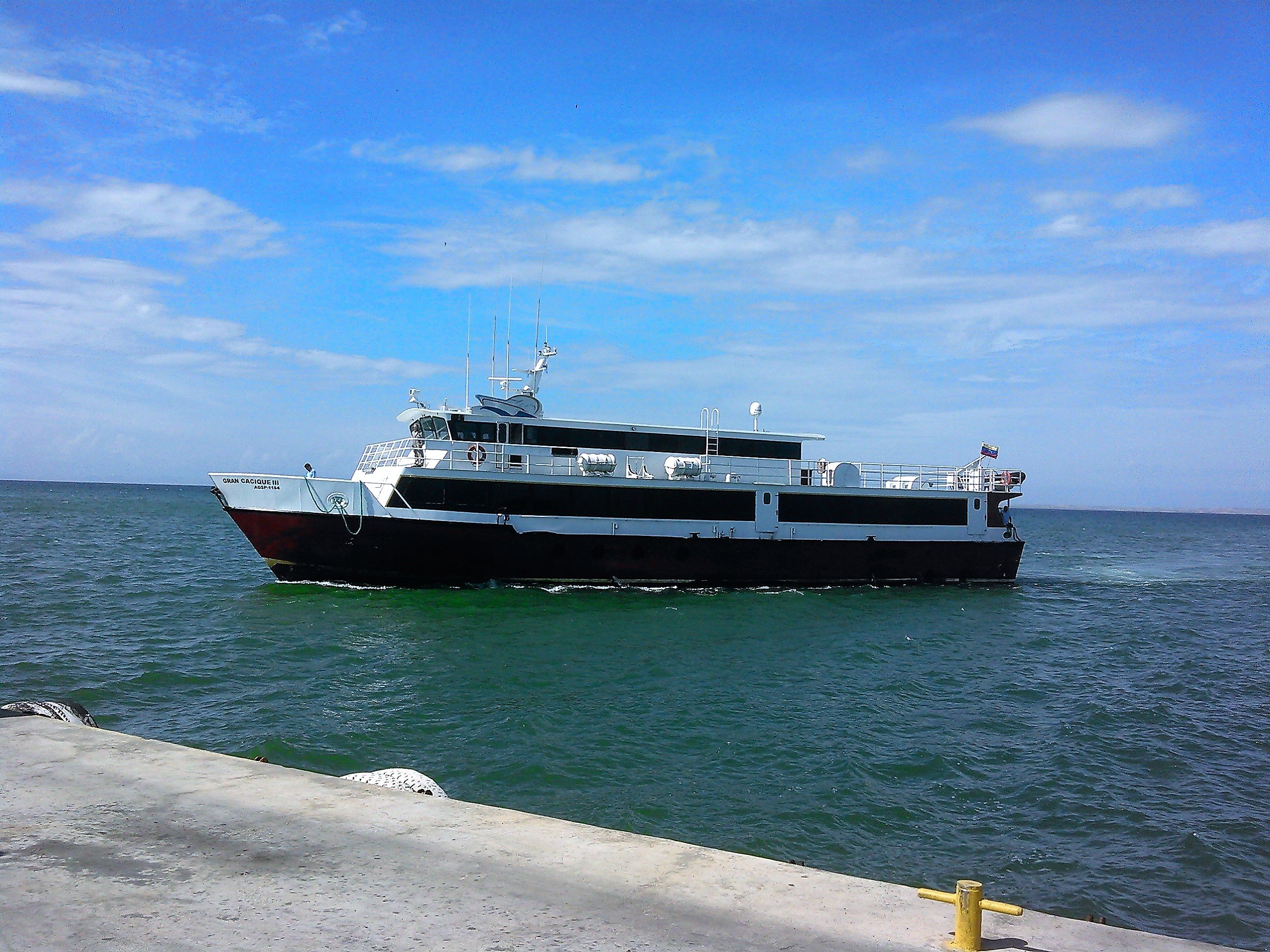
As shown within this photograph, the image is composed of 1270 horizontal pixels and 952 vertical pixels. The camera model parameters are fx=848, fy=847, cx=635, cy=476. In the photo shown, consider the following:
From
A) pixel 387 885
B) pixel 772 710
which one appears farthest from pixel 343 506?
pixel 387 885

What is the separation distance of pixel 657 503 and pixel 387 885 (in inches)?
916

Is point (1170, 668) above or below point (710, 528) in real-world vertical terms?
below

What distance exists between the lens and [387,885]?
564cm

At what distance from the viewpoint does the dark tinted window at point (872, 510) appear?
1217 inches

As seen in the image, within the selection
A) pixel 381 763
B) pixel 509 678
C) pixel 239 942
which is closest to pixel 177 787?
pixel 239 942

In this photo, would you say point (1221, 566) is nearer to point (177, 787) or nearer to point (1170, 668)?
point (1170, 668)

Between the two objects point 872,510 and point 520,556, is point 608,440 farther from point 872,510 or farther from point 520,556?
point 872,510

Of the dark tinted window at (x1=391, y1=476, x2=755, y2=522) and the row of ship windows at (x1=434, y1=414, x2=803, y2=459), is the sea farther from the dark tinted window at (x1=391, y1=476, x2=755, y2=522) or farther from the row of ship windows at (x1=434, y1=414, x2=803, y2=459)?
the row of ship windows at (x1=434, y1=414, x2=803, y2=459)

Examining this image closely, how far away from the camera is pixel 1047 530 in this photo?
117m

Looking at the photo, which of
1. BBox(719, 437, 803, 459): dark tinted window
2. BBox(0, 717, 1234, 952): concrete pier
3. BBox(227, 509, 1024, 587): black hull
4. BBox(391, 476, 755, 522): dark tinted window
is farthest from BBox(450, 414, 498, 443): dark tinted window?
BBox(0, 717, 1234, 952): concrete pier

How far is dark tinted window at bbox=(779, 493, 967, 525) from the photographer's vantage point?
101 ft

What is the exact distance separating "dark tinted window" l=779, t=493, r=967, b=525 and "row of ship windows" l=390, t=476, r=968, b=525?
0.02 metres

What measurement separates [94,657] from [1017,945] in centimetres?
1887

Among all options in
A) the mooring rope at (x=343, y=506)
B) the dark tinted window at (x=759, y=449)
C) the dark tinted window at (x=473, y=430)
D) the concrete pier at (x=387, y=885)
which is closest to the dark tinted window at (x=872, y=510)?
the dark tinted window at (x=759, y=449)
